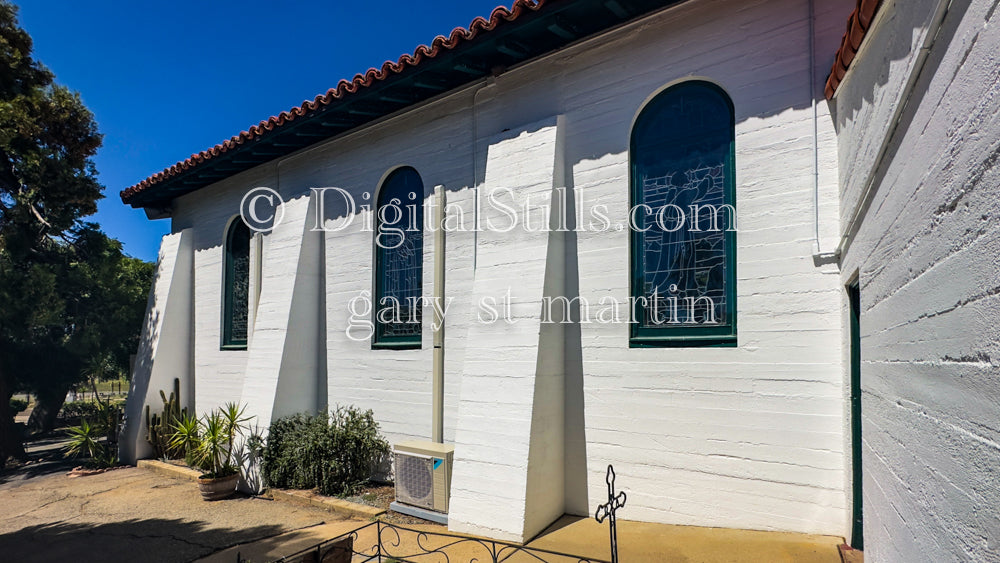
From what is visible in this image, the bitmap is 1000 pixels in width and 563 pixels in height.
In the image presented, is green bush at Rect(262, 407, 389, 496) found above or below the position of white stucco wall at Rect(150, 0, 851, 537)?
below

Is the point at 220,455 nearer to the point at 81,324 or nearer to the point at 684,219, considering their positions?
the point at 684,219

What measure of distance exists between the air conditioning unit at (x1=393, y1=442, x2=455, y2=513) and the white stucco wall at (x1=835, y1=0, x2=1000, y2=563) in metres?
3.98

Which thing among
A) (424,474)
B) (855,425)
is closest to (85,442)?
(424,474)

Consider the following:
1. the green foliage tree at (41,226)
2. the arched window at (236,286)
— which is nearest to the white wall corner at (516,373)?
the arched window at (236,286)

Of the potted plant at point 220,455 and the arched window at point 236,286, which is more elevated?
the arched window at point 236,286

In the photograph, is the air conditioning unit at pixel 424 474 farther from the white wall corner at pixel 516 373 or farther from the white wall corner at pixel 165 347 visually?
the white wall corner at pixel 165 347

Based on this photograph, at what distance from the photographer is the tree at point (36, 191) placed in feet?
31.0

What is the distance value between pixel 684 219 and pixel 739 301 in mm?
889

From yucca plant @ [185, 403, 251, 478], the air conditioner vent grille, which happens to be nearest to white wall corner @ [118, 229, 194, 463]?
yucca plant @ [185, 403, 251, 478]

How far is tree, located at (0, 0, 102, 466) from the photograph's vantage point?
945 cm

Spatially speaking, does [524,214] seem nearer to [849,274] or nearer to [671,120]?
[671,120]

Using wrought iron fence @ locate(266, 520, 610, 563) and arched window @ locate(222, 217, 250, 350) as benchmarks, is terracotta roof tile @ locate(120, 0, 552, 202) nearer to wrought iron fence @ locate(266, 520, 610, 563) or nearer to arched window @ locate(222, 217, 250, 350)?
arched window @ locate(222, 217, 250, 350)

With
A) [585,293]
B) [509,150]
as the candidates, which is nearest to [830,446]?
[585,293]

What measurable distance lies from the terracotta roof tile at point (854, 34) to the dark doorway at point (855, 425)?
149cm
